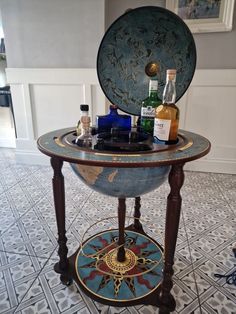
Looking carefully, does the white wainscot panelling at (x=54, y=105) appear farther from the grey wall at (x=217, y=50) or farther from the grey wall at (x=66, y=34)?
the grey wall at (x=217, y=50)

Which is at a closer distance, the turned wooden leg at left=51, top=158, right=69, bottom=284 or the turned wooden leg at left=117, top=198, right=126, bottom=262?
the turned wooden leg at left=51, top=158, right=69, bottom=284

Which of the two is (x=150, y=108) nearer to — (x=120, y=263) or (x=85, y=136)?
(x=85, y=136)

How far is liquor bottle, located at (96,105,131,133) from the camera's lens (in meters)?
1.07

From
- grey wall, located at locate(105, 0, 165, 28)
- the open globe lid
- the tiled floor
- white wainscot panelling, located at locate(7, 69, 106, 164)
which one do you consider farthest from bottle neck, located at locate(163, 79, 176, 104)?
grey wall, located at locate(105, 0, 165, 28)

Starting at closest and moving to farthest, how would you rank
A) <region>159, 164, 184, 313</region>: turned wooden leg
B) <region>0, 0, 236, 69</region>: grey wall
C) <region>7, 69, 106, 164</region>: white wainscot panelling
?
<region>159, 164, 184, 313</region>: turned wooden leg → <region>0, 0, 236, 69</region>: grey wall → <region>7, 69, 106, 164</region>: white wainscot panelling

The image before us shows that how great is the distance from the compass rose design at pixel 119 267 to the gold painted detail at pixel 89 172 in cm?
49

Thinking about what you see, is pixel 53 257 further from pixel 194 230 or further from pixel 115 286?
pixel 194 230

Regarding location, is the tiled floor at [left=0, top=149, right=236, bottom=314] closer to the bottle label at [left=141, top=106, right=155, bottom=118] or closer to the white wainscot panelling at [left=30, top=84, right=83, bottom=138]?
the white wainscot panelling at [left=30, top=84, right=83, bottom=138]

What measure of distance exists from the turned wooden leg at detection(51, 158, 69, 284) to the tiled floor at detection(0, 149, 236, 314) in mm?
84

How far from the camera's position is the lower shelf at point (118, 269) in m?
1.02

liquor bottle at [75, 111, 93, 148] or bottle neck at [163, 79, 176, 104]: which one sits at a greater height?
bottle neck at [163, 79, 176, 104]

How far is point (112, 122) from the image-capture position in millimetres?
1080

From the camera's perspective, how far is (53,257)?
128 cm

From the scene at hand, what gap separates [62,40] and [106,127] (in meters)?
1.70
